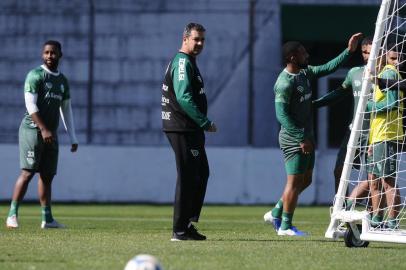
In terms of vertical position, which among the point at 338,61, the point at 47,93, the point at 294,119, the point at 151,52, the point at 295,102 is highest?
the point at 151,52

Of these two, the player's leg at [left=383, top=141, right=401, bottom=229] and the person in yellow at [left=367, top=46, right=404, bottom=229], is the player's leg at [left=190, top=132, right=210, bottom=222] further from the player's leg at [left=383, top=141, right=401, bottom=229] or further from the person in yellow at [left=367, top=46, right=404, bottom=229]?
the player's leg at [left=383, top=141, right=401, bottom=229]

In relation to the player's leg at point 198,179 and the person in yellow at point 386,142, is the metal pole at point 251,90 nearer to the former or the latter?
the person in yellow at point 386,142

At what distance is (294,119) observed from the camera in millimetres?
12188

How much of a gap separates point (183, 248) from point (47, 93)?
4.18 metres

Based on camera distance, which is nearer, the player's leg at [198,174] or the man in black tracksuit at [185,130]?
the man in black tracksuit at [185,130]

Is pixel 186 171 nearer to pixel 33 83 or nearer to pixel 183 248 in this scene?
pixel 183 248

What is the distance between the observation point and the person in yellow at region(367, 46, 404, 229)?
11.3m

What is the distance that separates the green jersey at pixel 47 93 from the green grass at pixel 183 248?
1.26m

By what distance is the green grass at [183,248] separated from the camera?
8.71m

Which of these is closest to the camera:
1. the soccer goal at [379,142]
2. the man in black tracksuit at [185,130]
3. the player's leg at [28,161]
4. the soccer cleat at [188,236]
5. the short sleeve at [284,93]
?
the soccer goal at [379,142]

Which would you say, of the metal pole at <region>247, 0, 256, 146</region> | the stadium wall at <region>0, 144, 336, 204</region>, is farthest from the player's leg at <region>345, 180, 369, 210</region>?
the metal pole at <region>247, 0, 256, 146</region>

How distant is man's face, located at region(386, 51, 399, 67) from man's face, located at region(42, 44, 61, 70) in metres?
4.09

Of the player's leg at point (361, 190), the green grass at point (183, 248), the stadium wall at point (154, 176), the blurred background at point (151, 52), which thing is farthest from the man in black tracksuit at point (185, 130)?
the blurred background at point (151, 52)

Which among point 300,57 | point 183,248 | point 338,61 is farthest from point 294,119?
point 183,248
